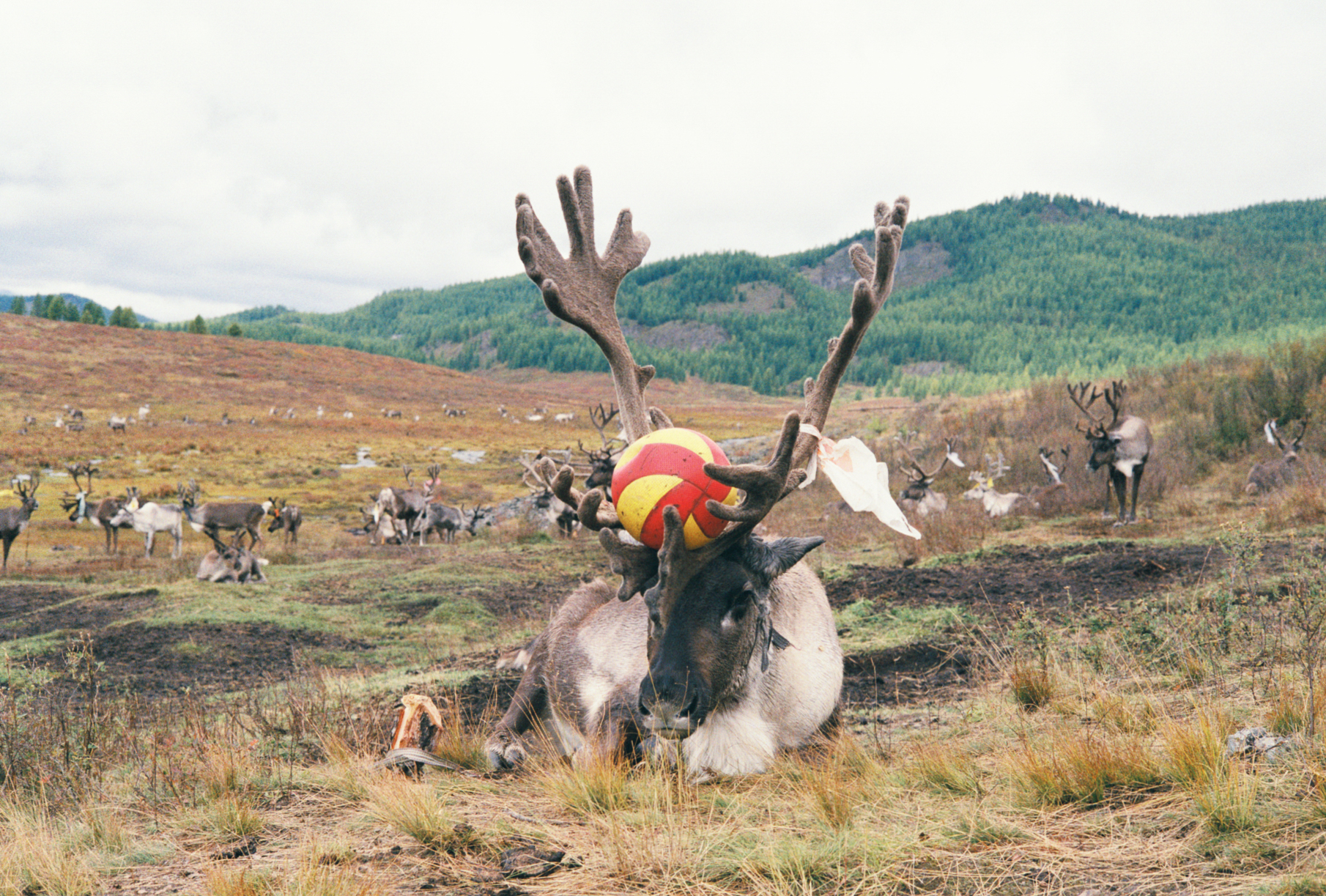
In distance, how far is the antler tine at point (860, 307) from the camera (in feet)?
14.3

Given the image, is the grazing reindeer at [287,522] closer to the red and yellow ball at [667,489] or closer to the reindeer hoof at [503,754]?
the reindeer hoof at [503,754]

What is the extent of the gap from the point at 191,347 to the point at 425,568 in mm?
94306

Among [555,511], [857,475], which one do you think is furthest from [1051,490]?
[857,475]

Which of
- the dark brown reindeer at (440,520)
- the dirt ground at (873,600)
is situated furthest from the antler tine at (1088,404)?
the dark brown reindeer at (440,520)

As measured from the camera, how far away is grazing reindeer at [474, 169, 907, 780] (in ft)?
12.4

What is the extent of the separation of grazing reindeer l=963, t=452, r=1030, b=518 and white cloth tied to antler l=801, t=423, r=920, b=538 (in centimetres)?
1449

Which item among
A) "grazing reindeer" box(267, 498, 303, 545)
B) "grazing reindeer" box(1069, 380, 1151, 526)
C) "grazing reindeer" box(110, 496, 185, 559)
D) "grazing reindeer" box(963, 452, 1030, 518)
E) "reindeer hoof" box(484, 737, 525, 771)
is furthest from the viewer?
"grazing reindeer" box(267, 498, 303, 545)

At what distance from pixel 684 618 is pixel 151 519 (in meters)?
25.0

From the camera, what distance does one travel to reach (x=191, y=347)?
94.9 metres

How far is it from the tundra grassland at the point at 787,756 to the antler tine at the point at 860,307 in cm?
179

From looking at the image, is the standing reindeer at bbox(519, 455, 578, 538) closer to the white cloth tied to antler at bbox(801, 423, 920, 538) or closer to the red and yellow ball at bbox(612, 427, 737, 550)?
the white cloth tied to antler at bbox(801, 423, 920, 538)

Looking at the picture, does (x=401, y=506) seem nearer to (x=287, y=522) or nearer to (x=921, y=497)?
(x=287, y=522)

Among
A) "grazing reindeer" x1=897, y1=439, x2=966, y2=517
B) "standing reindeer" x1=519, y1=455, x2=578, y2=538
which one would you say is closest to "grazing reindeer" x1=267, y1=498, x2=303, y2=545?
"standing reindeer" x1=519, y1=455, x2=578, y2=538

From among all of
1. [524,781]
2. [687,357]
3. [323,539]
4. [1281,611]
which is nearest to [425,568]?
[323,539]
